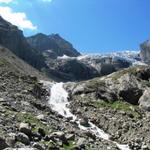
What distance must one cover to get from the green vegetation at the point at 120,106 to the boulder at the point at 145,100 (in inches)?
70.2

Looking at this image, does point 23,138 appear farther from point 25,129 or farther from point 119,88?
point 119,88

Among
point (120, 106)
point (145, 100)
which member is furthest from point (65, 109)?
point (145, 100)

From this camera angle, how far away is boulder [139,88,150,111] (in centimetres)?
6888

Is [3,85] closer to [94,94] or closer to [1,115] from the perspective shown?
[94,94]

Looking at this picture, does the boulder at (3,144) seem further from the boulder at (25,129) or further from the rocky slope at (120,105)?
the rocky slope at (120,105)

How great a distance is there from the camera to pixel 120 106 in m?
67.5

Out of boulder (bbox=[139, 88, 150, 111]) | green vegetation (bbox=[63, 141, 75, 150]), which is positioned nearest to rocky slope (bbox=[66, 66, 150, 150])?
boulder (bbox=[139, 88, 150, 111])

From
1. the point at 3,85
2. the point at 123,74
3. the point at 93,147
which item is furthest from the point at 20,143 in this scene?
the point at 123,74

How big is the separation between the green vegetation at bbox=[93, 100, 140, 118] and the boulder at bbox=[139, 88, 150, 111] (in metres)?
Result: 1.78

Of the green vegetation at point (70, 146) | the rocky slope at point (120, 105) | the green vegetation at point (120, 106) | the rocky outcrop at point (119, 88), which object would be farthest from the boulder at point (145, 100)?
the green vegetation at point (70, 146)

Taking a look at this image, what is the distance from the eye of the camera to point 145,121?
53438 millimetres

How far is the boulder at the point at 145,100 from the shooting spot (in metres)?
A: 68.9

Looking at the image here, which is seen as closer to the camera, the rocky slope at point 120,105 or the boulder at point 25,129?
the boulder at point 25,129

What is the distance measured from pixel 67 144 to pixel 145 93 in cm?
4461
